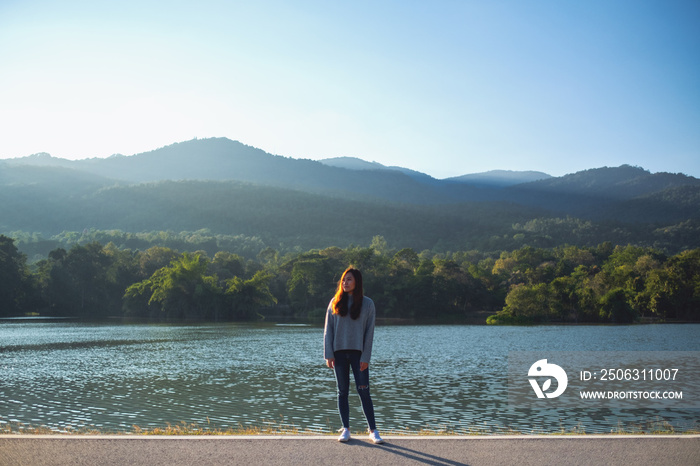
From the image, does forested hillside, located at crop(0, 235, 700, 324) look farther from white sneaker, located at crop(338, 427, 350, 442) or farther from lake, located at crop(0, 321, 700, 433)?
white sneaker, located at crop(338, 427, 350, 442)

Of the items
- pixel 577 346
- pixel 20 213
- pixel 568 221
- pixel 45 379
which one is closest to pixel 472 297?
pixel 577 346

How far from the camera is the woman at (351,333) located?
7.53m

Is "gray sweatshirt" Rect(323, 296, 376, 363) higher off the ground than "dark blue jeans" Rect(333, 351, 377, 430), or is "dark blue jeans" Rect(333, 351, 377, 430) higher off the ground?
"gray sweatshirt" Rect(323, 296, 376, 363)

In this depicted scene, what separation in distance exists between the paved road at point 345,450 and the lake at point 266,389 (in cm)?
637

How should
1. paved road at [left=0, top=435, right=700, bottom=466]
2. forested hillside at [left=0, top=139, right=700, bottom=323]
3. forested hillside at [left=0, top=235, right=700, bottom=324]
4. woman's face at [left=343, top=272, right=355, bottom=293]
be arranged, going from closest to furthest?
paved road at [left=0, top=435, right=700, bottom=466], woman's face at [left=343, top=272, right=355, bottom=293], forested hillside at [left=0, top=235, right=700, bottom=324], forested hillside at [left=0, top=139, right=700, bottom=323]

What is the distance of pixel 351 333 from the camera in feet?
24.7

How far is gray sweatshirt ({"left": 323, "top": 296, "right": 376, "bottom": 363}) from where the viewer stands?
7.53m

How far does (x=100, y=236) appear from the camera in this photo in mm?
133750

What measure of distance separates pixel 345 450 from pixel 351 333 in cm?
148

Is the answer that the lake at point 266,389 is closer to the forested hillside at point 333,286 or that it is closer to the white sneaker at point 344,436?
the white sneaker at point 344,436

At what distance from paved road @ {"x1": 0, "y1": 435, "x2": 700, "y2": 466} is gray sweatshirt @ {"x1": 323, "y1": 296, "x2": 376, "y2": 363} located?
1.13 metres

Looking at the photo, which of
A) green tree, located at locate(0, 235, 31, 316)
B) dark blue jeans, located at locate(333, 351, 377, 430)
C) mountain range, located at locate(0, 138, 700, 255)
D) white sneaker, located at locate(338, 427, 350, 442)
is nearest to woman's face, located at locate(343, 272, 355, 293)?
dark blue jeans, located at locate(333, 351, 377, 430)

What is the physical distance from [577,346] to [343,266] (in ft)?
194

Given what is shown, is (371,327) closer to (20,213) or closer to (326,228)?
(326,228)
